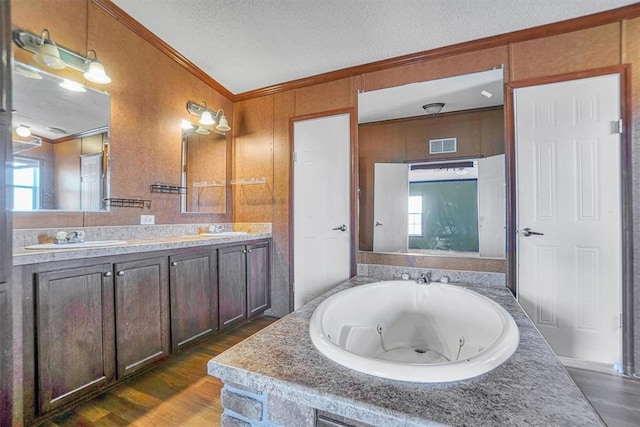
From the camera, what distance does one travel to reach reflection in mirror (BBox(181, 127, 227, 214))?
109 inches

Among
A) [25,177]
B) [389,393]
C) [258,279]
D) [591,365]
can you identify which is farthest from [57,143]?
[591,365]

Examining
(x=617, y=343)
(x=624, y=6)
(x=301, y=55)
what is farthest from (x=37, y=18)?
(x=617, y=343)

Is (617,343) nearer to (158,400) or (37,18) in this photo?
(158,400)

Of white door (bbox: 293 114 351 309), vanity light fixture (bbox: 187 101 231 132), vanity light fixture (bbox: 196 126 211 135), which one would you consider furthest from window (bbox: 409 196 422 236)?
vanity light fixture (bbox: 196 126 211 135)

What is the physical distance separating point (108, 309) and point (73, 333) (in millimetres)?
184

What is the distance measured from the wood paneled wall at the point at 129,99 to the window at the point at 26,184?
59mm

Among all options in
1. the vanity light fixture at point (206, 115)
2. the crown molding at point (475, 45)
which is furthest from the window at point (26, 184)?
the crown molding at point (475, 45)

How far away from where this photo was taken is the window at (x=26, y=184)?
1619 mm

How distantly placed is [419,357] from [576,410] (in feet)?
3.94

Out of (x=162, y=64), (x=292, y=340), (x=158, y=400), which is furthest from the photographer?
(x=162, y=64)

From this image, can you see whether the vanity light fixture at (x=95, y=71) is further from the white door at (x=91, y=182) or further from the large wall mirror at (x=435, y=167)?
the large wall mirror at (x=435, y=167)

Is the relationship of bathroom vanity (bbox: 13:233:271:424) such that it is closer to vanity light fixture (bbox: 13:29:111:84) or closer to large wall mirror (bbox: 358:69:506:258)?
vanity light fixture (bbox: 13:29:111:84)

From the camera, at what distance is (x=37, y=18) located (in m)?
1.66

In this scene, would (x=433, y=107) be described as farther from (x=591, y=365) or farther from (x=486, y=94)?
(x=591, y=365)
